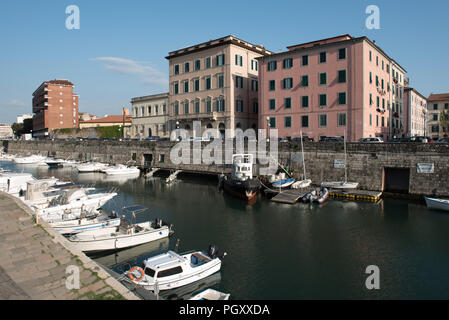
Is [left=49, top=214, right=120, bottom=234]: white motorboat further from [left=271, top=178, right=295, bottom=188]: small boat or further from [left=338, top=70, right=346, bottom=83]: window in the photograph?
[left=338, top=70, right=346, bottom=83]: window

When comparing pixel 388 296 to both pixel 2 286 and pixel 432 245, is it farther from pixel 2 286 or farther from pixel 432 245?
pixel 2 286

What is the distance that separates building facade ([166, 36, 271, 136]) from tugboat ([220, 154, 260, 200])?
17.5 metres

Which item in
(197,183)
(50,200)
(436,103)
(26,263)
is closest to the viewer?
(26,263)

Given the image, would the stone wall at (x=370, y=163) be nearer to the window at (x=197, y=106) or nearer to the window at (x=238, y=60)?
the window at (x=197, y=106)

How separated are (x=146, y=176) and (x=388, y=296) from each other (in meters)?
39.8

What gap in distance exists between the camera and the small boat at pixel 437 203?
987 inches

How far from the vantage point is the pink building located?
38094mm

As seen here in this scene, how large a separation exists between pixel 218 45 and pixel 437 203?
124ft

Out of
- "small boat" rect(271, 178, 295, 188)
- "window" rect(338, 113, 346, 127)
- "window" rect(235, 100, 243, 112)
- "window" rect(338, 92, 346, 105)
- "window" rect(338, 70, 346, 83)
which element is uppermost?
"window" rect(338, 70, 346, 83)

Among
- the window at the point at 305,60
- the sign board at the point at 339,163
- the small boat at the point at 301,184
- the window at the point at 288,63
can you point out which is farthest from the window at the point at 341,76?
the small boat at the point at 301,184

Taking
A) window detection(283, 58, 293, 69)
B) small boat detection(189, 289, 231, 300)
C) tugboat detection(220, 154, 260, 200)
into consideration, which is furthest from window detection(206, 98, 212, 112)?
small boat detection(189, 289, 231, 300)

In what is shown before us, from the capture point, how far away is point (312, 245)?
18203mm
